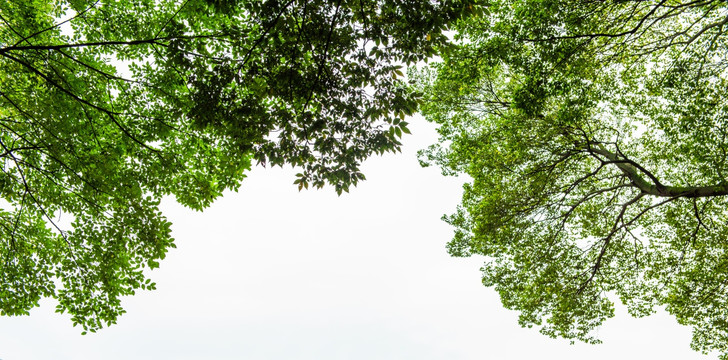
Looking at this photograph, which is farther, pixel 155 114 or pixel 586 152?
pixel 586 152

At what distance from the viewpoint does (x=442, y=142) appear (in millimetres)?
11477

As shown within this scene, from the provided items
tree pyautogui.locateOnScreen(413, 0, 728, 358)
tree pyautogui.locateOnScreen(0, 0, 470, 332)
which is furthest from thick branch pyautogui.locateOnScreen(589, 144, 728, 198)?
tree pyautogui.locateOnScreen(0, 0, 470, 332)

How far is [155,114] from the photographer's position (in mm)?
6035

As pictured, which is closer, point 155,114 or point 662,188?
point 155,114

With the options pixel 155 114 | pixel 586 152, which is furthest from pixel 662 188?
pixel 155 114

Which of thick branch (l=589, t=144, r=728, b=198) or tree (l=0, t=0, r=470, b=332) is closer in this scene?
tree (l=0, t=0, r=470, b=332)

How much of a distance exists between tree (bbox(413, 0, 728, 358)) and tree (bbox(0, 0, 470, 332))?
3614 mm

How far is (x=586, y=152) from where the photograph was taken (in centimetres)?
873

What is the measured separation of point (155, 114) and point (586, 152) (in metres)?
9.21

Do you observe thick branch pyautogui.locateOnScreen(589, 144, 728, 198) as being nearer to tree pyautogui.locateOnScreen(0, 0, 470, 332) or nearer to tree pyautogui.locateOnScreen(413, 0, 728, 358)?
tree pyautogui.locateOnScreen(413, 0, 728, 358)

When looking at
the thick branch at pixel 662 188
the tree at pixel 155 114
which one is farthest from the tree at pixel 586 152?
the tree at pixel 155 114

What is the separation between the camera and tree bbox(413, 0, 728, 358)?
21.5ft

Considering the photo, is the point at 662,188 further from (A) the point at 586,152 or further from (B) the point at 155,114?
(B) the point at 155,114

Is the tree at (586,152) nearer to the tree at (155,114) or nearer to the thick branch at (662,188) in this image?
the thick branch at (662,188)
